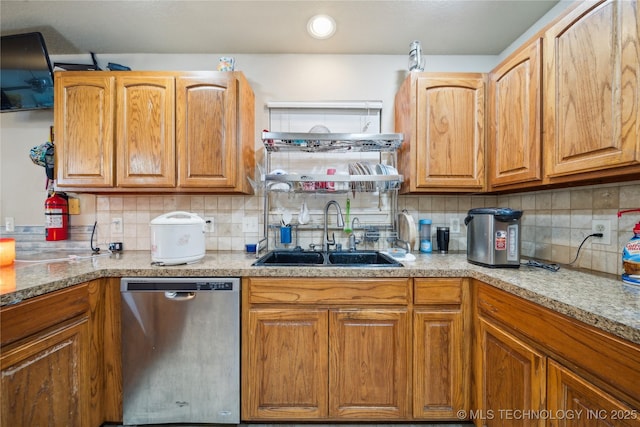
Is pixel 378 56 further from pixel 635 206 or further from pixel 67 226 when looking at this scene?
pixel 67 226

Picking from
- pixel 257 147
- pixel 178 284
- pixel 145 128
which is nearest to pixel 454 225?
pixel 257 147

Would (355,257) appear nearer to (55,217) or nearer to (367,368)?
(367,368)

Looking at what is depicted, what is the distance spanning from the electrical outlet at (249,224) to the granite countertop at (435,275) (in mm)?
332

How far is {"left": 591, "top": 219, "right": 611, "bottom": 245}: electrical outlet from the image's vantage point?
1.23m

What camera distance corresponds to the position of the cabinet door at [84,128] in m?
1.61

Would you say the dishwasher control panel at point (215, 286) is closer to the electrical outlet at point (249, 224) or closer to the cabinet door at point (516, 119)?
the electrical outlet at point (249, 224)

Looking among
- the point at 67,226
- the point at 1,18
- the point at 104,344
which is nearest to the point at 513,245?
the point at 104,344

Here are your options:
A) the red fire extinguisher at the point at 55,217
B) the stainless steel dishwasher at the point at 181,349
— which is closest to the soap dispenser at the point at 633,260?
the stainless steel dishwasher at the point at 181,349

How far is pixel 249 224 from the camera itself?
6.42ft

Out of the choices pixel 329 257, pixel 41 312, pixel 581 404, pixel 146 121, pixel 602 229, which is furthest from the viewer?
pixel 329 257

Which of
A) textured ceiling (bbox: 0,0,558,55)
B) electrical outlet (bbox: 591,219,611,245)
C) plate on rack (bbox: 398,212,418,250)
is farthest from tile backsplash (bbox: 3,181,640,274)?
textured ceiling (bbox: 0,0,558,55)

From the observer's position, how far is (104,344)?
1.31m

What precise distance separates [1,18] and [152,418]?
106 inches

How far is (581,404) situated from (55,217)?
3.09 m
